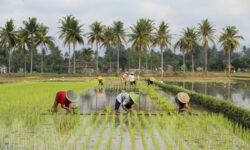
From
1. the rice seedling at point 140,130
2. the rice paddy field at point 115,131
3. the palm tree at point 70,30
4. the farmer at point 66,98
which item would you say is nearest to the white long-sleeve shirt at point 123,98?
the rice paddy field at point 115,131

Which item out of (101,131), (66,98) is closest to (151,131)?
(101,131)

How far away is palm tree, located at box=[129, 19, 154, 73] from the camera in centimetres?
5799

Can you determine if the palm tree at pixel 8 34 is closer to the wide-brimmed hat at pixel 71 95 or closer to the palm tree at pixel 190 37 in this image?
the palm tree at pixel 190 37

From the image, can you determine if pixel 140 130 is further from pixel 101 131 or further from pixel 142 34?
pixel 142 34

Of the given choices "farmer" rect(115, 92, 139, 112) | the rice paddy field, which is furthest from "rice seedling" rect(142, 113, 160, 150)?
"farmer" rect(115, 92, 139, 112)

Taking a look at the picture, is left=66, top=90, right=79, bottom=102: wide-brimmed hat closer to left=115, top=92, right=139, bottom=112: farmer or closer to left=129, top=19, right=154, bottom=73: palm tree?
left=115, top=92, right=139, bottom=112: farmer

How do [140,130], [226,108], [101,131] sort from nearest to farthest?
[101,131] → [140,130] → [226,108]

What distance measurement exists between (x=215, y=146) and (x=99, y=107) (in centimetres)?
766

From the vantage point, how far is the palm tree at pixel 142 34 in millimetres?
57987

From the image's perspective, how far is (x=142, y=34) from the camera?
5788 cm

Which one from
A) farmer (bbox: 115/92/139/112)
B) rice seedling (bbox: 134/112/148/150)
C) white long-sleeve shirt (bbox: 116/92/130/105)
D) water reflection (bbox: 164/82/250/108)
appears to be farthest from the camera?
water reflection (bbox: 164/82/250/108)

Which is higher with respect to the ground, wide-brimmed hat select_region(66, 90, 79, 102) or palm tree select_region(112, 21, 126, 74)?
palm tree select_region(112, 21, 126, 74)

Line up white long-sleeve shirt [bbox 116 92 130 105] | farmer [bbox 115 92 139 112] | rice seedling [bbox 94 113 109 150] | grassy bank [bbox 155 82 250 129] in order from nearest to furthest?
rice seedling [bbox 94 113 109 150] → grassy bank [bbox 155 82 250 129] → farmer [bbox 115 92 139 112] → white long-sleeve shirt [bbox 116 92 130 105]

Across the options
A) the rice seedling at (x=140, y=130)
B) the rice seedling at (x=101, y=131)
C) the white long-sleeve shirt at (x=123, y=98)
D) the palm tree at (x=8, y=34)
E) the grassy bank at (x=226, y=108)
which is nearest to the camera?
the rice seedling at (x=101, y=131)
